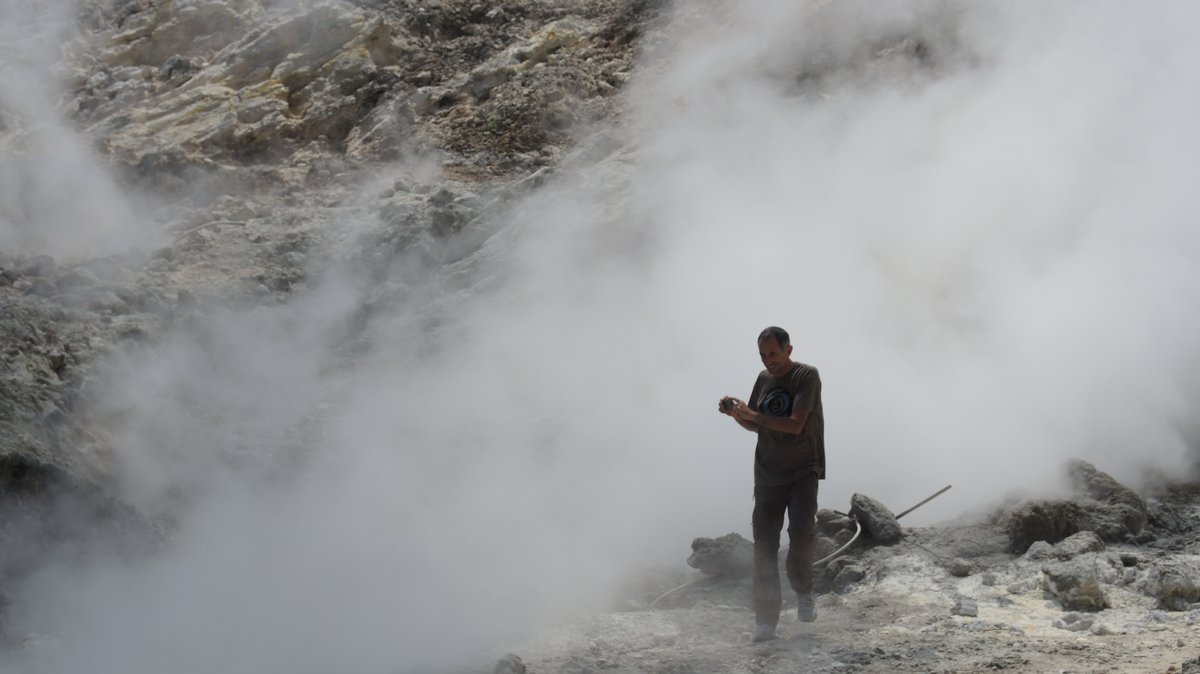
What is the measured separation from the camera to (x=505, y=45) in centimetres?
914

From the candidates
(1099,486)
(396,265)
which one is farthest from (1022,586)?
(396,265)

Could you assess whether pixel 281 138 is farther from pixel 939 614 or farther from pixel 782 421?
pixel 939 614

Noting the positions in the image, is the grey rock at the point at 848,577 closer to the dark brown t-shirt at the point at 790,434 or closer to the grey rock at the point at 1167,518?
the dark brown t-shirt at the point at 790,434

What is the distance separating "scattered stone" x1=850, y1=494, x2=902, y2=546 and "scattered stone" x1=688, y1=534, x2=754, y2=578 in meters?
0.48

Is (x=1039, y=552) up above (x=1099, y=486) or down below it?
below

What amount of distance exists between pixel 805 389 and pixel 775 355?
15 centimetres

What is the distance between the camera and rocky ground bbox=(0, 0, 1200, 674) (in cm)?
368

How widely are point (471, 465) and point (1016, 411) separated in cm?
258

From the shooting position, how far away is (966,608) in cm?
381

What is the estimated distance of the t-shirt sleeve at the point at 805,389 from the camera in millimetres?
3588

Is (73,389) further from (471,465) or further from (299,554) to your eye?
(471,465)

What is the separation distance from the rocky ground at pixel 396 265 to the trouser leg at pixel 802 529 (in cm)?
17

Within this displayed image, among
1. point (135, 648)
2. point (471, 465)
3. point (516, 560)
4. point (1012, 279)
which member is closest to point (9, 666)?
point (135, 648)

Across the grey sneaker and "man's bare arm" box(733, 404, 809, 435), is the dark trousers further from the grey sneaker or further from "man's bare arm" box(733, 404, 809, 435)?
"man's bare arm" box(733, 404, 809, 435)
